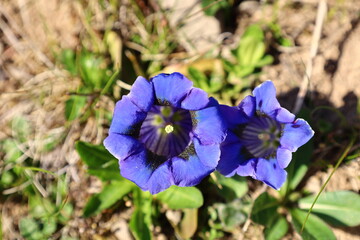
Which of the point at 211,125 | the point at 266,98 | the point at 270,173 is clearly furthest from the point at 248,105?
the point at 270,173

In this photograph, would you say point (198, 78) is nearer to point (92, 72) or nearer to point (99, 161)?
point (92, 72)

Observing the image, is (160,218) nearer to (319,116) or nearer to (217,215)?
(217,215)

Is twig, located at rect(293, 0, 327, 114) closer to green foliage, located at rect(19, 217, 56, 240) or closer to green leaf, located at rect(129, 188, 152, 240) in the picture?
green leaf, located at rect(129, 188, 152, 240)

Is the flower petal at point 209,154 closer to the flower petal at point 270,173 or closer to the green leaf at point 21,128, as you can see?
the flower petal at point 270,173

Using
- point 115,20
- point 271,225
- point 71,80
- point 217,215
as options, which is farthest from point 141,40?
point 271,225

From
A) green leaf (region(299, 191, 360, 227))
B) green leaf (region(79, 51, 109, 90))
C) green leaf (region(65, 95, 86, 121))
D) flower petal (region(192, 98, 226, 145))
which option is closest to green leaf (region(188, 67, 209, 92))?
green leaf (region(79, 51, 109, 90))

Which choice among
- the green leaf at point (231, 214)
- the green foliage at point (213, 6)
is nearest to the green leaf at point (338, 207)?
the green leaf at point (231, 214)
